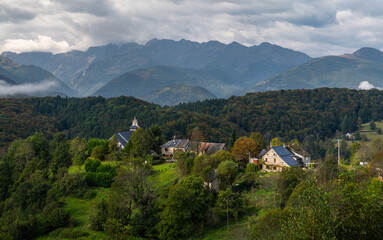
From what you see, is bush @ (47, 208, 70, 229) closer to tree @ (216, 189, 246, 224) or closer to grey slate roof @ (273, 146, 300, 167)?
tree @ (216, 189, 246, 224)

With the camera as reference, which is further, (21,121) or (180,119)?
(180,119)

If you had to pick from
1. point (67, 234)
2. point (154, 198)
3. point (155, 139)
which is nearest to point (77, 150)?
point (155, 139)

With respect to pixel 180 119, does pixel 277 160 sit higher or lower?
lower

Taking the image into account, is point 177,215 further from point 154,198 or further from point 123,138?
point 123,138

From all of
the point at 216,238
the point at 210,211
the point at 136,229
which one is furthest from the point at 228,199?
the point at 136,229

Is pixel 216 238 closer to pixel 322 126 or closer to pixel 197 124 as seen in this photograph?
pixel 197 124

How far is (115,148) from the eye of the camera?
212 ft

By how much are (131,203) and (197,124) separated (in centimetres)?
10698

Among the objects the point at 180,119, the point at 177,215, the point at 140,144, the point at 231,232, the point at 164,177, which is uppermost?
the point at 180,119

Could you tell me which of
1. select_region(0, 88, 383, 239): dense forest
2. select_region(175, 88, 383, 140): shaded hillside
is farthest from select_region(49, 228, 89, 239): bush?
select_region(175, 88, 383, 140): shaded hillside

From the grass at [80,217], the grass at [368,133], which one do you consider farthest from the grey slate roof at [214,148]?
the grass at [368,133]

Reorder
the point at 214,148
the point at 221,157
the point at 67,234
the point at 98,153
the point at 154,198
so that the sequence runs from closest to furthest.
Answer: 1. the point at 67,234
2. the point at 154,198
3. the point at 221,157
4. the point at 98,153
5. the point at 214,148

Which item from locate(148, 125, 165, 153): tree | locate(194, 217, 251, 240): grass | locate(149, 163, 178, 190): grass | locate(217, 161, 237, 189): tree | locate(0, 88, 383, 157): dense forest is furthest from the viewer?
locate(0, 88, 383, 157): dense forest

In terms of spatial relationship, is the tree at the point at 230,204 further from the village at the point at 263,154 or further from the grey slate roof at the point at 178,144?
the grey slate roof at the point at 178,144
